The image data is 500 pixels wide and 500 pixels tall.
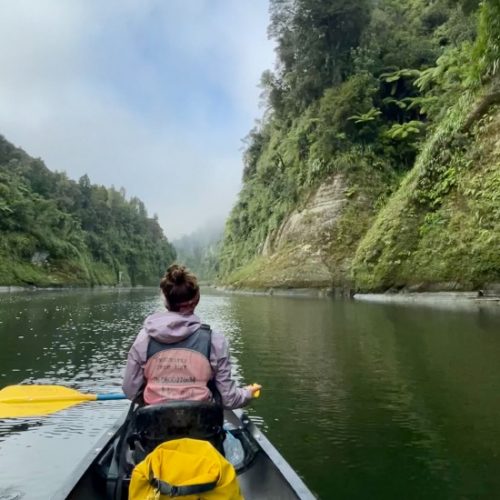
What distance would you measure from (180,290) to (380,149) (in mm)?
36148

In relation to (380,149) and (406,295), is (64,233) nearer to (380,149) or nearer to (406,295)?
(380,149)

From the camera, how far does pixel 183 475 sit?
113 inches

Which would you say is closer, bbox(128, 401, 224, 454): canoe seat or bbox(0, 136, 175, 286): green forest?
bbox(128, 401, 224, 454): canoe seat

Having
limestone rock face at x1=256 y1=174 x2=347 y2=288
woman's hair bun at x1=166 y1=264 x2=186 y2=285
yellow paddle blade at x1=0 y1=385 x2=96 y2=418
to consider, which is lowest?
yellow paddle blade at x1=0 y1=385 x2=96 y2=418

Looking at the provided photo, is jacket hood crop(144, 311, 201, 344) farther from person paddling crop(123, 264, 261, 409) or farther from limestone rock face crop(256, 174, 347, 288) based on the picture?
limestone rock face crop(256, 174, 347, 288)

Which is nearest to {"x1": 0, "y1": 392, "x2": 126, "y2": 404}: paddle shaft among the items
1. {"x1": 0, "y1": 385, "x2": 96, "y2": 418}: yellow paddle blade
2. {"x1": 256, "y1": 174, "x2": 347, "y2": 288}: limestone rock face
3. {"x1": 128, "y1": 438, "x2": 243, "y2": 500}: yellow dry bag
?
{"x1": 0, "y1": 385, "x2": 96, "y2": 418}: yellow paddle blade

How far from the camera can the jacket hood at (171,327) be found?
3322 mm

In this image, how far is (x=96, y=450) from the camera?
4.05m

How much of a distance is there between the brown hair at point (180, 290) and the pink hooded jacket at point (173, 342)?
0.23ft

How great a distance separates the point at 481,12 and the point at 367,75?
53.0 feet

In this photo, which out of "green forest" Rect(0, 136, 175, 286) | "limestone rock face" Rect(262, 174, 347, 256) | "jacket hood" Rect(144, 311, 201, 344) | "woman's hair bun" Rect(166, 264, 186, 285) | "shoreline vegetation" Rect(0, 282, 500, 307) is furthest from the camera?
"green forest" Rect(0, 136, 175, 286)

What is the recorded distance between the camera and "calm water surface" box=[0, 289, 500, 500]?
5.02 m

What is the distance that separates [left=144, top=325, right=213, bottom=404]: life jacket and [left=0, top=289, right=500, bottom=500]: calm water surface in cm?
207

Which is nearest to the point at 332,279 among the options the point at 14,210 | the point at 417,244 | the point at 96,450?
the point at 417,244
